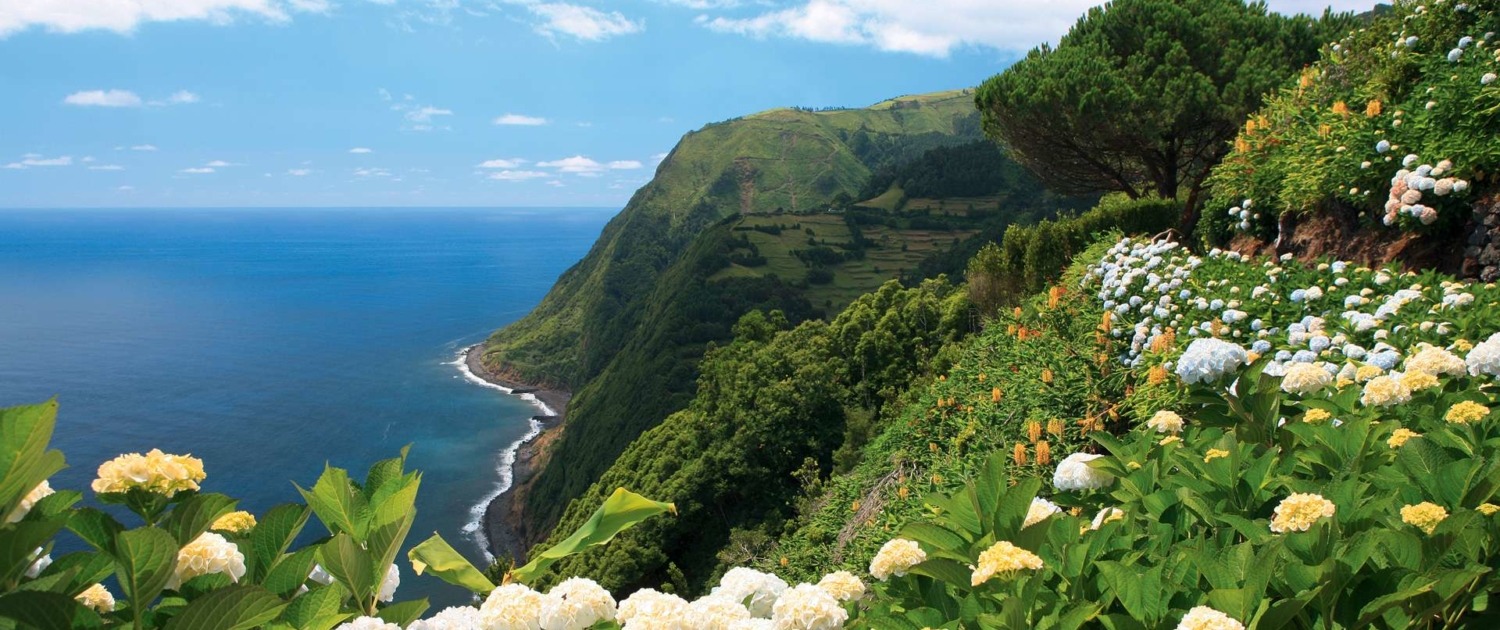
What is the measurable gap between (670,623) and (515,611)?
27 centimetres

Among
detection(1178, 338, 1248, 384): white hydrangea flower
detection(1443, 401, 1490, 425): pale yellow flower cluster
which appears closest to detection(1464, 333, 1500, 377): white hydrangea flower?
detection(1443, 401, 1490, 425): pale yellow flower cluster

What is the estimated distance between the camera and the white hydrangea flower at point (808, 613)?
1.69 metres

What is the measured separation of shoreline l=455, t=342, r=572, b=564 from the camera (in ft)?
154

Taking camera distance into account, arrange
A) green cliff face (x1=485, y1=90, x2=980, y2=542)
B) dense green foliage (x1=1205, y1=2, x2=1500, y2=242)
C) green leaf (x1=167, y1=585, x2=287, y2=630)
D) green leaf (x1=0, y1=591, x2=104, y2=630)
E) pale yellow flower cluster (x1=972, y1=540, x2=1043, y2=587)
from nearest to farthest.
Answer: green leaf (x1=0, y1=591, x2=104, y2=630) → green leaf (x1=167, y1=585, x2=287, y2=630) → pale yellow flower cluster (x1=972, y1=540, x2=1043, y2=587) → dense green foliage (x1=1205, y1=2, x2=1500, y2=242) → green cliff face (x1=485, y1=90, x2=980, y2=542)

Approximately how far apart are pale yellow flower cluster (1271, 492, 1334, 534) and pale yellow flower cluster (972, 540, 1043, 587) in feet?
1.77

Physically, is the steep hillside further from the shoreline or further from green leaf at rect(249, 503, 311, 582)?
green leaf at rect(249, 503, 311, 582)

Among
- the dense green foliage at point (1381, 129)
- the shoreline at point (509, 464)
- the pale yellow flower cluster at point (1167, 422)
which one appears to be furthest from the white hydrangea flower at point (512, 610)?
the shoreline at point (509, 464)

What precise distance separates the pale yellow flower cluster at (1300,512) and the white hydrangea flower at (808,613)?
898 mm

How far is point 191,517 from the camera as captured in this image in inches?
51.9

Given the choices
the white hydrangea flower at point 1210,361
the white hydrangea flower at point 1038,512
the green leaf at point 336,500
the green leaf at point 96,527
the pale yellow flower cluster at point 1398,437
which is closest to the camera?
the green leaf at point 96,527

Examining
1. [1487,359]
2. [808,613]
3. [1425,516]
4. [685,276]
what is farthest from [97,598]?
[685,276]

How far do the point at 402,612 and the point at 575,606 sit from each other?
0.94ft

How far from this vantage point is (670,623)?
61.0 inches

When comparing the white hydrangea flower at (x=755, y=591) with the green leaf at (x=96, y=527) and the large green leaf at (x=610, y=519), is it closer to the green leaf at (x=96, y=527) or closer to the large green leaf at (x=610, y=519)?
the large green leaf at (x=610, y=519)
